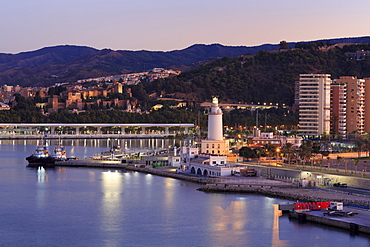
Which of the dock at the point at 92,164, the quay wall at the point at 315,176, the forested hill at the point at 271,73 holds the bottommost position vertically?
the dock at the point at 92,164

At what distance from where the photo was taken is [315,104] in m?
59.2

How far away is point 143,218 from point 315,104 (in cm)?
3498

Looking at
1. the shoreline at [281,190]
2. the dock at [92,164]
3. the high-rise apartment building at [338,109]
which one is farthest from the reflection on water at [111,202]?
the high-rise apartment building at [338,109]

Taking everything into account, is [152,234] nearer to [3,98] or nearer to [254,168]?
[254,168]

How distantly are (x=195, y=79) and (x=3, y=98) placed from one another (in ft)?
152

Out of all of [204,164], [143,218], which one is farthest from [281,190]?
[204,164]

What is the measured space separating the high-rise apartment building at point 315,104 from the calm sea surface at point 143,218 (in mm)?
25487

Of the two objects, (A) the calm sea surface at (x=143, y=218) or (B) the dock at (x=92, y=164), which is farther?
(B) the dock at (x=92, y=164)

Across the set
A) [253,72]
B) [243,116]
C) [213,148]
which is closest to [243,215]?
[213,148]

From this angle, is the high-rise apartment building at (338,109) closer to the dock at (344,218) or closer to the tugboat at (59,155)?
the tugboat at (59,155)

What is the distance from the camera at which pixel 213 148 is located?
40.2 metres

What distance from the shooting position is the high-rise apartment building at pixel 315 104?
58.7 metres

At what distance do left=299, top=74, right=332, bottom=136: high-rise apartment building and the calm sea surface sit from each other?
25487mm

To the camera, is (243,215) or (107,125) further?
(107,125)
